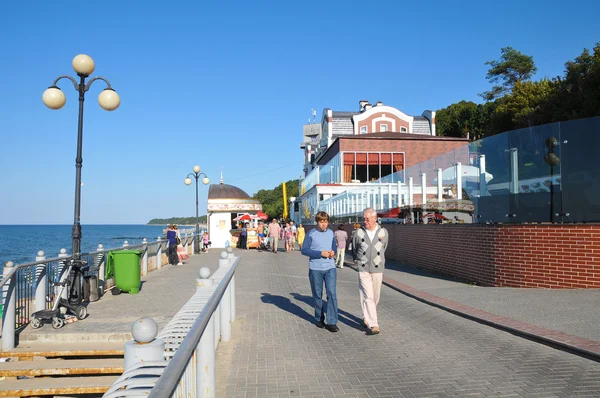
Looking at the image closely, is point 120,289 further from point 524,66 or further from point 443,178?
point 524,66

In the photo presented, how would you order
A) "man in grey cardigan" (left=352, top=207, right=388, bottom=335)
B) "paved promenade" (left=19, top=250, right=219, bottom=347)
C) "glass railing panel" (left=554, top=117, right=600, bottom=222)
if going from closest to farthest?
"man in grey cardigan" (left=352, top=207, right=388, bottom=335) → "paved promenade" (left=19, top=250, right=219, bottom=347) → "glass railing panel" (left=554, top=117, right=600, bottom=222)

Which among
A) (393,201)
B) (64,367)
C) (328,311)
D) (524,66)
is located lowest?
(64,367)

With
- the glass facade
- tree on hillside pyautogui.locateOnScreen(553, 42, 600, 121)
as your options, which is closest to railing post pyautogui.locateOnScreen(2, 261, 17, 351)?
the glass facade

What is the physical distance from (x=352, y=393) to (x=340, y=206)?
27.5 metres

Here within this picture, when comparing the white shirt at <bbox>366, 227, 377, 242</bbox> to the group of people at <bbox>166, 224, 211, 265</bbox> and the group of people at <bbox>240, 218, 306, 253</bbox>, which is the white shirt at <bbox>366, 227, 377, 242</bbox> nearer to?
the group of people at <bbox>166, 224, 211, 265</bbox>

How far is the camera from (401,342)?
7164 mm

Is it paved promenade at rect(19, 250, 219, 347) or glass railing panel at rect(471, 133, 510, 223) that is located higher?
glass railing panel at rect(471, 133, 510, 223)

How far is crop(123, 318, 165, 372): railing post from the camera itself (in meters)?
2.71

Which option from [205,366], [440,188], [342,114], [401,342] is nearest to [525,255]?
[440,188]

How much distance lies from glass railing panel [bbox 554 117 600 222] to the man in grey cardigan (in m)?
5.69

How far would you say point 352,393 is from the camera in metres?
5.05

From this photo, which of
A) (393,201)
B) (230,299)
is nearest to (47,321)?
(230,299)

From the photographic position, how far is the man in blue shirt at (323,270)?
26.3 feet

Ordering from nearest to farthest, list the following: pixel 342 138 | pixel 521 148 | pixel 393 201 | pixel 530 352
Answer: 1. pixel 530 352
2. pixel 521 148
3. pixel 393 201
4. pixel 342 138
